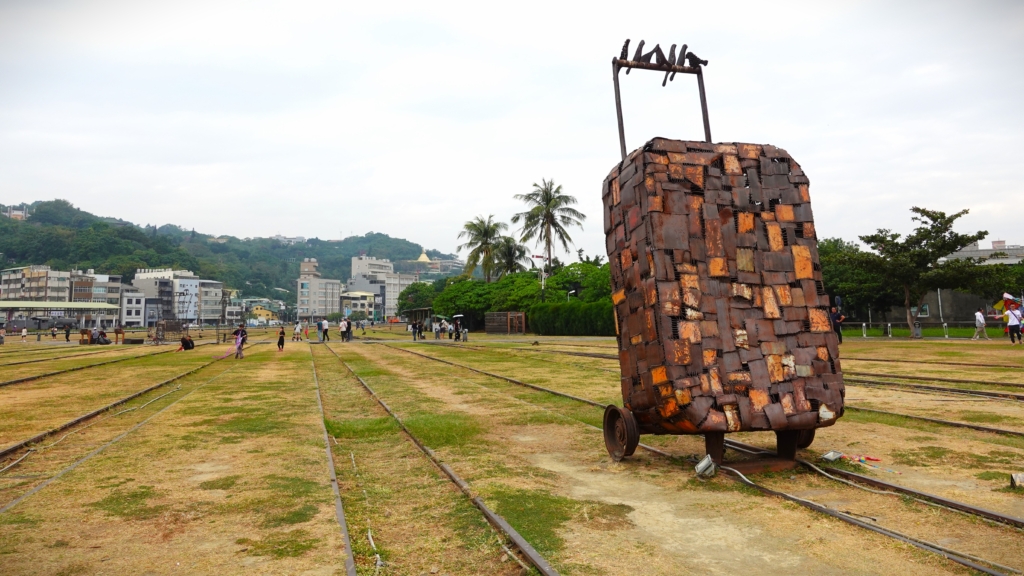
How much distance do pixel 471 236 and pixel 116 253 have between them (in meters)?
132

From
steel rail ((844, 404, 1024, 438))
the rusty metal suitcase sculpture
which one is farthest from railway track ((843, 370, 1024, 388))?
the rusty metal suitcase sculpture

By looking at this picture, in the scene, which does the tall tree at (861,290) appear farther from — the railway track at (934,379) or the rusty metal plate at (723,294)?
the rusty metal plate at (723,294)

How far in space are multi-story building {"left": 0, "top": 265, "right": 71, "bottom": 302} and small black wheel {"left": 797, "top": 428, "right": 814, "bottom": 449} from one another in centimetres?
15202

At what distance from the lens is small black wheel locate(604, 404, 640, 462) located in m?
6.24

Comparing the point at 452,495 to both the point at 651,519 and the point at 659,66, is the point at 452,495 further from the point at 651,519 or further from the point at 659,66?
the point at 659,66

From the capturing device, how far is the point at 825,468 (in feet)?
19.4

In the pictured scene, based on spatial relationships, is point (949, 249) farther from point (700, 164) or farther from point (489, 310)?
point (489, 310)

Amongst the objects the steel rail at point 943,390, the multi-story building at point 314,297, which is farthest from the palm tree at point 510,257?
the multi-story building at point 314,297

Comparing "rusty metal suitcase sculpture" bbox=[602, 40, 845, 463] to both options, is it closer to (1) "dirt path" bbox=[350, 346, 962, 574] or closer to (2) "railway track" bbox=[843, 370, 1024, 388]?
(1) "dirt path" bbox=[350, 346, 962, 574]

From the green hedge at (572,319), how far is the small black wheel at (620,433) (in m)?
35.4

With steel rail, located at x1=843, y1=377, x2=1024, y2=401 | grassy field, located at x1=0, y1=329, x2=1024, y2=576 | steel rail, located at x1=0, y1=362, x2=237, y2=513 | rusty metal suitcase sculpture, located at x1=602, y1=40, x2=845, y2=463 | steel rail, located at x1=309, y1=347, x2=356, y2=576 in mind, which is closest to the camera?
steel rail, located at x1=309, y1=347, x2=356, y2=576

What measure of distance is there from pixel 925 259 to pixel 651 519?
109ft

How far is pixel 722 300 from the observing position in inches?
231

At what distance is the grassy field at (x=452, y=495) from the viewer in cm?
390
